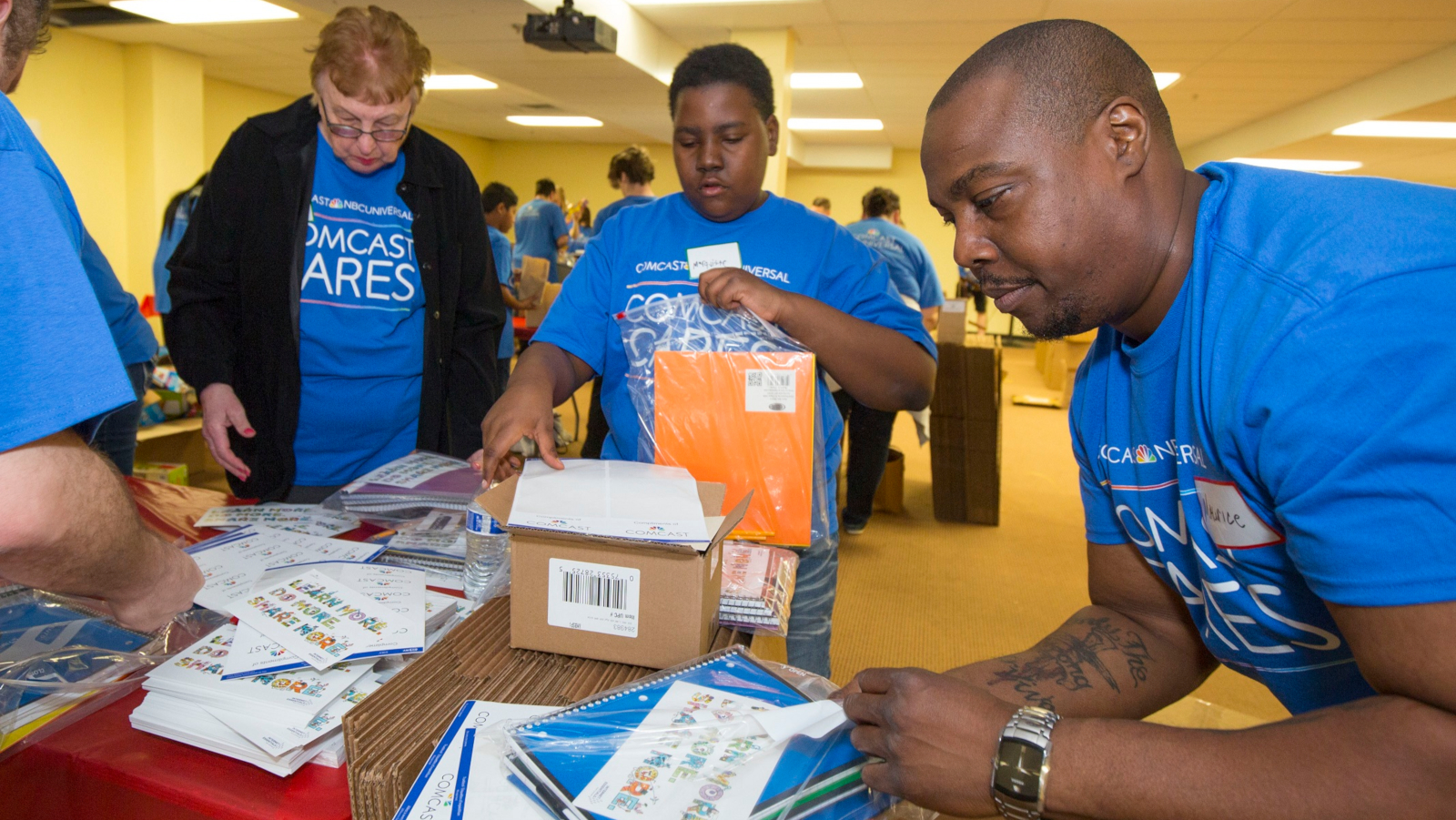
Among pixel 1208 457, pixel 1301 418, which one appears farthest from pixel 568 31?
pixel 1301 418

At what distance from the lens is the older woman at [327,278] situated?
1.62 meters

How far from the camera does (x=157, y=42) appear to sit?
763 cm

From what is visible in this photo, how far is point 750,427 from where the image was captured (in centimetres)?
123

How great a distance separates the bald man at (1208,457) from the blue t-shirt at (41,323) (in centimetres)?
71

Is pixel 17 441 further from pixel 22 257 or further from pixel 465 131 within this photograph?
pixel 465 131

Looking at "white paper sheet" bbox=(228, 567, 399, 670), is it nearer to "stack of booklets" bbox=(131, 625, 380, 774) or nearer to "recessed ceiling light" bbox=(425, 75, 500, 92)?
"stack of booklets" bbox=(131, 625, 380, 774)

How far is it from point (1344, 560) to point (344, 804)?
88cm

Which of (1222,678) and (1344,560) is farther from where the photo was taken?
(1222,678)

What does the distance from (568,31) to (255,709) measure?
5.17 meters

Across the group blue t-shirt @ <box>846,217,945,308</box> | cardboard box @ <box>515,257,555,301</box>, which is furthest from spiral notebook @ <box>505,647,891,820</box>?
cardboard box @ <box>515,257,555,301</box>

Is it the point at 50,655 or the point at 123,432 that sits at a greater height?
the point at 123,432

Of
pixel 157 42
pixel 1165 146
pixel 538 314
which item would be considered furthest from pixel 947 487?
pixel 157 42

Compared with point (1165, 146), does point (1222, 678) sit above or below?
below

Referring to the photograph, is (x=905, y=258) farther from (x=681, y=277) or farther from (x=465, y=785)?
(x=465, y=785)
